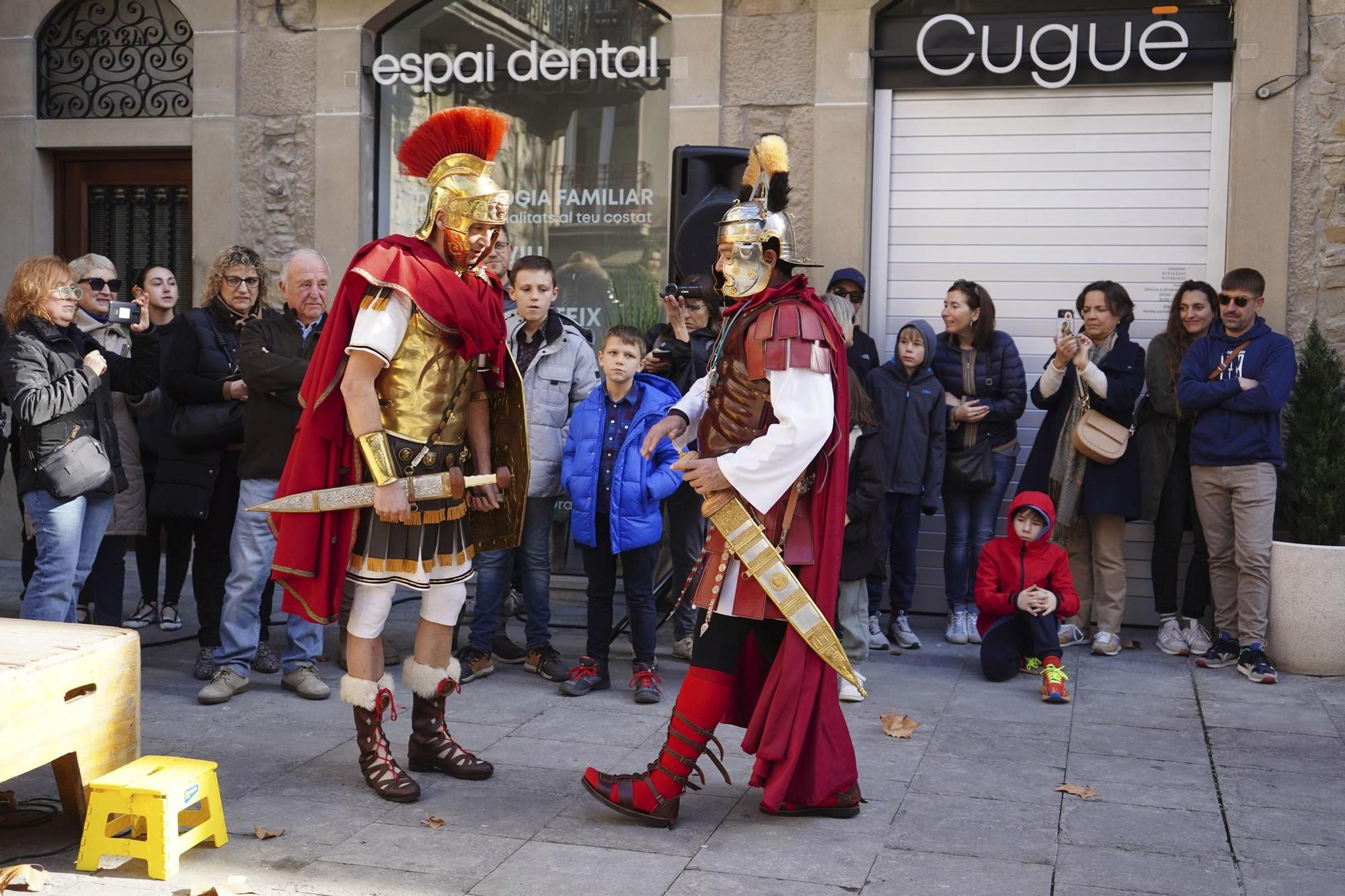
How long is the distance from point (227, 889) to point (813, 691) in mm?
1836

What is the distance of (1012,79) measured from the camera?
8.71 meters

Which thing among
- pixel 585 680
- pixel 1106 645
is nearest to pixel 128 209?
pixel 585 680

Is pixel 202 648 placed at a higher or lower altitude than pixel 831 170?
lower

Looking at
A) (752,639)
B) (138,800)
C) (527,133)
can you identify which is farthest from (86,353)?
(527,133)

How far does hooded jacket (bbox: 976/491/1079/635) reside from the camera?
7000mm

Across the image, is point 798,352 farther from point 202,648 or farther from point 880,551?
point 202,648

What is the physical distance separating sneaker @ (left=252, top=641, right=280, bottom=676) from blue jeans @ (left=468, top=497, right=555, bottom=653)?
0.93 metres

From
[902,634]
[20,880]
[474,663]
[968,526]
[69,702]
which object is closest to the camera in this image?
[20,880]

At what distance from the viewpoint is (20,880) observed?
3898 mm

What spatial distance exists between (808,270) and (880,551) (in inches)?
97.7

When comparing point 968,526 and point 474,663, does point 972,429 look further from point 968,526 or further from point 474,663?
point 474,663

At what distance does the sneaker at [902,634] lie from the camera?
778 centimetres

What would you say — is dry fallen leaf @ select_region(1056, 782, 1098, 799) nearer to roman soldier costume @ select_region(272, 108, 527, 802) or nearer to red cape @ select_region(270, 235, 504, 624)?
roman soldier costume @ select_region(272, 108, 527, 802)

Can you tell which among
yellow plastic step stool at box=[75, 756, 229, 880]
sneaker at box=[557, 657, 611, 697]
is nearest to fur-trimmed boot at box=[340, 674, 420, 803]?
yellow plastic step stool at box=[75, 756, 229, 880]
